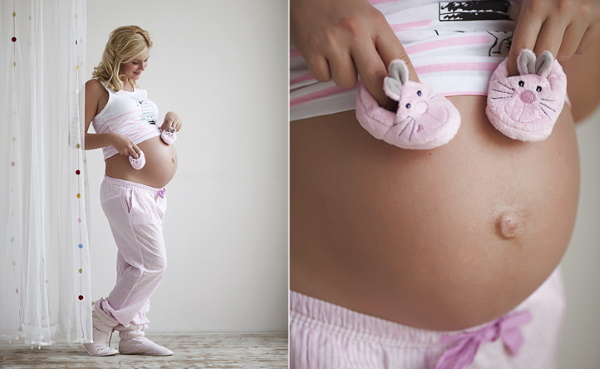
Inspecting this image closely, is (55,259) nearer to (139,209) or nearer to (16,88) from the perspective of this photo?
(139,209)

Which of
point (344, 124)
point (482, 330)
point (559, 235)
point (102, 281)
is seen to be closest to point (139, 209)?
point (102, 281)

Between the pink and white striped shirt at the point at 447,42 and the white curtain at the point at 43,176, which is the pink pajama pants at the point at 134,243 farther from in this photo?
the pink and white striped shirt at the point at 447,42

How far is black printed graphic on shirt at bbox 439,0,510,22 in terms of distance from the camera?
114 centimetres

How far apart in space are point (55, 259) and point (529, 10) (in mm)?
1241

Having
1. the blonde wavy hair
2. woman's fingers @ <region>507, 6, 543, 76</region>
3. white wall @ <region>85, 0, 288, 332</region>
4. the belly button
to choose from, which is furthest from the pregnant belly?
the blonde wavy hair

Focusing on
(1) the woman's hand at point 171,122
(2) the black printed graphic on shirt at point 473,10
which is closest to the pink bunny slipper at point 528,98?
(2) the black printed graphic on shirt at point 473,10

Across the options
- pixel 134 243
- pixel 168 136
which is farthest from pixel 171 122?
pixel 134 243

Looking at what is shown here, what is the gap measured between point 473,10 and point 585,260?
0.65 m

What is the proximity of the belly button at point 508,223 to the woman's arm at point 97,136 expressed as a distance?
0.85 meters

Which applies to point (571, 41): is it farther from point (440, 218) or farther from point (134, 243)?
point (134, 243)

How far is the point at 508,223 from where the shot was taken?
3.61 ft

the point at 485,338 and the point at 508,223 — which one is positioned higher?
the point at 508,223

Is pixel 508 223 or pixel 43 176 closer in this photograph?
pixel 508 223

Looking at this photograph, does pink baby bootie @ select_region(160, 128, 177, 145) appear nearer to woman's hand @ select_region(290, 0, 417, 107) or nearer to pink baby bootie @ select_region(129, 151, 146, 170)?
pink baby bootie @ select_region(129, 151, 146, 170)
